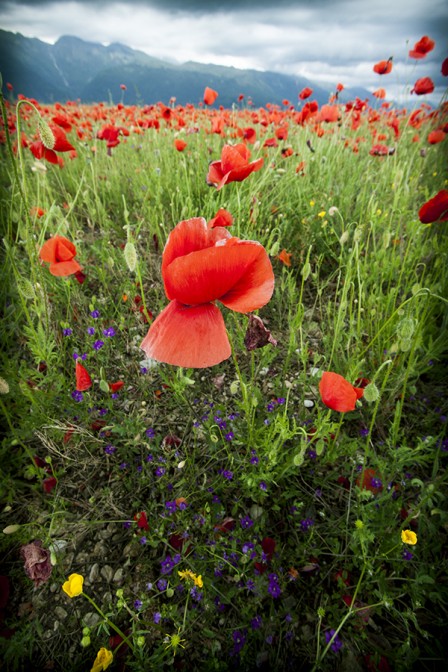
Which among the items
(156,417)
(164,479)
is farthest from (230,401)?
(164,479)

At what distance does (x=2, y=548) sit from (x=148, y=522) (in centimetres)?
54

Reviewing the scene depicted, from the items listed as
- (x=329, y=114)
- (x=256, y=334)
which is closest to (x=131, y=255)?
(x=256, y=334)

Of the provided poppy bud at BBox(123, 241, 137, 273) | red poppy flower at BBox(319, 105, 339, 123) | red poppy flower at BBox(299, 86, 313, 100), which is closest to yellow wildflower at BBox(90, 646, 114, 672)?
poppy bud at BBox(123, 241, 137, 273)

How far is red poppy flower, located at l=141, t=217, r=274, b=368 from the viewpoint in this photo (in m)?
0.79

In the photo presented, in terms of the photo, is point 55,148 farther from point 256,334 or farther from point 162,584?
point 162,584

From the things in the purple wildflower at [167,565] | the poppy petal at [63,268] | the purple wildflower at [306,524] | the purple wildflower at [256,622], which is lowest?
the purple wildflower at [256,622]

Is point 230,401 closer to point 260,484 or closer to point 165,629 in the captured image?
point 260,484

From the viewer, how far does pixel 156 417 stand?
1.74 metres

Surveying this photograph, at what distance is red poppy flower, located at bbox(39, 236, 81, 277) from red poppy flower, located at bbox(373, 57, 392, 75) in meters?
3.86

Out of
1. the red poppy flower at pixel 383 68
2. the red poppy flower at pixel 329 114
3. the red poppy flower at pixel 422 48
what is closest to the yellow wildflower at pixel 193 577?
the red poppy flower at pixel 329 114

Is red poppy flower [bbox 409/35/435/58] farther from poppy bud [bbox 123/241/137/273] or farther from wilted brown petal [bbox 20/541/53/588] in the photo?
wilted brown petal [bbox 20/541/53/588]

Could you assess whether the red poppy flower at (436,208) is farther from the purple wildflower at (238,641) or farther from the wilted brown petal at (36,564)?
the wilted brown petal at (36,564)

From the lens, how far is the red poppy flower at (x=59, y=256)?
1495mm

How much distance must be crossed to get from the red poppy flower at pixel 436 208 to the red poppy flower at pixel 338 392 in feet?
2.88
